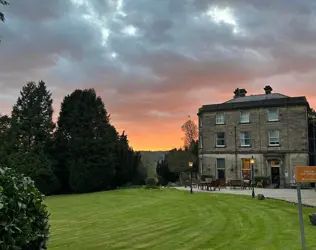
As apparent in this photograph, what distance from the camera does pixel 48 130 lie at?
142 feet

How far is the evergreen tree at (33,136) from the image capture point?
39.8 meters

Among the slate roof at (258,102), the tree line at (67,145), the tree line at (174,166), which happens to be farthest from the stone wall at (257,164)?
the tree line at (67,145)

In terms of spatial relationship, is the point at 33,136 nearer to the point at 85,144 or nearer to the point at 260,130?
the point at 85,144

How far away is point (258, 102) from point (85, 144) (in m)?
21.1

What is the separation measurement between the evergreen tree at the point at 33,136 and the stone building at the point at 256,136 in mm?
18726

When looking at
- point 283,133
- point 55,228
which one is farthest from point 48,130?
point 55,228

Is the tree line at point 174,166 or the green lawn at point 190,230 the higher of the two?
the tree line at point 174,166

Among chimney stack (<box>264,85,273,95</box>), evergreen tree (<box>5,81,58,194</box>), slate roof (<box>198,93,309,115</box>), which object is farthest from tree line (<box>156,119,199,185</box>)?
evergreen tree (<box>5,81,58,194</box>)

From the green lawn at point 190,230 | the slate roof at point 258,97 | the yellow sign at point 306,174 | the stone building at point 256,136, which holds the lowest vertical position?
the green lawn at point 190,230

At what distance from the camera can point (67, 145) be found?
43.4 m

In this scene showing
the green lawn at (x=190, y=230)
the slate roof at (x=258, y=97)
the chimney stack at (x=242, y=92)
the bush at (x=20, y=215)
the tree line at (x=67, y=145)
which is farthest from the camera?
the chimney stack at (x=242, y=92)

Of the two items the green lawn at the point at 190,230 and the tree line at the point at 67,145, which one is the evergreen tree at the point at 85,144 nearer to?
the tree line at the point at 67,145

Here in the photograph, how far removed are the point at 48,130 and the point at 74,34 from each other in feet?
85.6

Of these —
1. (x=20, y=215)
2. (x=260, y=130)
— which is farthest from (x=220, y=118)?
(x=20, y=215)
